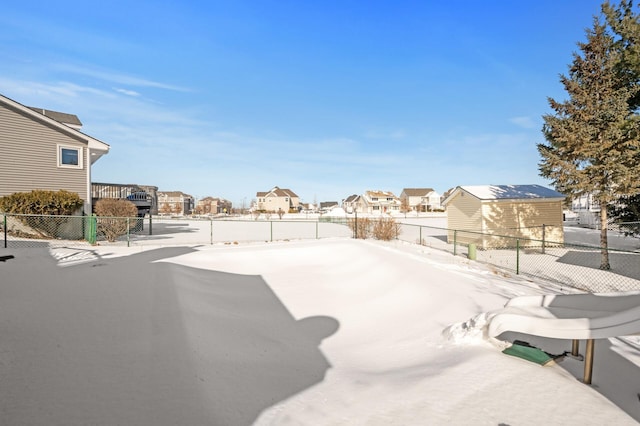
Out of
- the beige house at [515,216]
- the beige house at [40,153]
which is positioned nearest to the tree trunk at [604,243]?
the beige house at [515,216]

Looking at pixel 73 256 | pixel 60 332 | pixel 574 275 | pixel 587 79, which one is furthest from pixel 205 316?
pixel 587 79

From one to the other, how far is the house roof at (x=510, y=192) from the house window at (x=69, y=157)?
22037 mm

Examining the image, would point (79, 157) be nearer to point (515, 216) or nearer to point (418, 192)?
point (515, 216)

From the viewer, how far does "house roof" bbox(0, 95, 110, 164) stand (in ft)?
48.4

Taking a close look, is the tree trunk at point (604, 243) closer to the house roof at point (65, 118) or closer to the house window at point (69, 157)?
the house window at point (69, 157)

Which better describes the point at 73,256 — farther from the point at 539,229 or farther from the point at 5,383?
the point at 539,229

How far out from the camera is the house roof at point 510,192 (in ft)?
60.4

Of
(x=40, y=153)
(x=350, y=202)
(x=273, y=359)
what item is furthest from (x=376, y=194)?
(x=273, y=359)

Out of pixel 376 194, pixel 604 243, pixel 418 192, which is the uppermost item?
pixel 418 192

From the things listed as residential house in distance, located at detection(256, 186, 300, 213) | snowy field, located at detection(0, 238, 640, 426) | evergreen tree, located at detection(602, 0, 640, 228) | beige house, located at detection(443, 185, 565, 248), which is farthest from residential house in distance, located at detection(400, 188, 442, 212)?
snowy field, located at detection(0, 238, 640, 426)

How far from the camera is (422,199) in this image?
290ft

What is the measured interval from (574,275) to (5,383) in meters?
13.6

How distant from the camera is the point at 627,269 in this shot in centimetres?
1172

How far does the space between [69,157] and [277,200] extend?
71.9 metres
